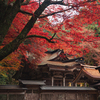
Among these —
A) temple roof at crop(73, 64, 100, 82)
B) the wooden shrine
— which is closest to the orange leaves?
the wooden shrine

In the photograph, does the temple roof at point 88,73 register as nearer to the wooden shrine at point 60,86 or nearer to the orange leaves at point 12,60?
the wooden shrine at point 60,86

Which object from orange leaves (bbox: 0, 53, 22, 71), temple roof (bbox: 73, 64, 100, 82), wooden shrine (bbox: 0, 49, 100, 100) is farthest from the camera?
orange leaves (bbox: 0, 53, 22, 71)

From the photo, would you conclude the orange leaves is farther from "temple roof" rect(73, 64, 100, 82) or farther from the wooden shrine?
"temple roof" rect(73, 64, 100, 82)

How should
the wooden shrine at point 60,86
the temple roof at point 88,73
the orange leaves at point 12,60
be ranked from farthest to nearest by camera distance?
the orange leaves at point 12,60, the wooden shrine at point 60,86, the temple roof at point 88,73

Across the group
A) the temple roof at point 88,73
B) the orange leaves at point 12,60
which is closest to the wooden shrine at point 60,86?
the temple roof at point 88,73

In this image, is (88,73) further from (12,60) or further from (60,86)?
(12,60)

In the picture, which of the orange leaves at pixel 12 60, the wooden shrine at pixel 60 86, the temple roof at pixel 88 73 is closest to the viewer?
the temple roof at pixel 88 73

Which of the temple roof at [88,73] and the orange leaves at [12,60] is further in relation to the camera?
the orange leaves at [12,60]

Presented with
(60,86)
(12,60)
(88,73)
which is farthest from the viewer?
(12,60)

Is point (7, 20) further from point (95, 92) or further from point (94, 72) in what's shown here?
point (95, 92)

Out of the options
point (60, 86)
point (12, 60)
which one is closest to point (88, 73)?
point (60, 86)

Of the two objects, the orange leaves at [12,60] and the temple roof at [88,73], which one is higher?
the orange leaves at [12,60]

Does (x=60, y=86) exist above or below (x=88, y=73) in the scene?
below

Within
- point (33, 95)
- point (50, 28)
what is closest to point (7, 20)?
point (50, 28)
